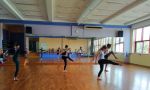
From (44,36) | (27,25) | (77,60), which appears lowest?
(77,60)

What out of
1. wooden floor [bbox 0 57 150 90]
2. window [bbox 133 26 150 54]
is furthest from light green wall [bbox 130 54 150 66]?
wooden floor [bbox 0 57 150 90]

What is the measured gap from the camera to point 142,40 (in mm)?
9852

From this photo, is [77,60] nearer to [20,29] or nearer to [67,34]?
[67,34]

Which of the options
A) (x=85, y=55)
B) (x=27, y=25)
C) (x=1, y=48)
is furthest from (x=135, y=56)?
(x=1, y=48)

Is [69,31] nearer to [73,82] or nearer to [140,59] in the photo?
[140,59]

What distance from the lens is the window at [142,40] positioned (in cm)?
931

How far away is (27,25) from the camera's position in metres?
10.2

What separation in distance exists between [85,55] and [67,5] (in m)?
4.44

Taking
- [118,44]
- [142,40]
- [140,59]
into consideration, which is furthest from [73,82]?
[118,44]

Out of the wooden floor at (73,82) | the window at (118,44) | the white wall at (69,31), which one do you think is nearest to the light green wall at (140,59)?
the window at (118,44)

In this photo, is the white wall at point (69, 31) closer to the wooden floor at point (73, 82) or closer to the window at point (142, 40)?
the window at point (142, 40)

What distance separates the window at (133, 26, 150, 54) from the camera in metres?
9.31

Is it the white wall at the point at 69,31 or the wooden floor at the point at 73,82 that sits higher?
the white wall at the point at 69,31

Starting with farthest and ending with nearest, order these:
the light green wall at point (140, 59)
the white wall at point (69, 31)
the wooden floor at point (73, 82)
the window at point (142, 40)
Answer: the white wall at point (69, 31)
the window at point (142, 40)
the light green wall at point (140, 59)
the wooden floor at point (73, 82)
